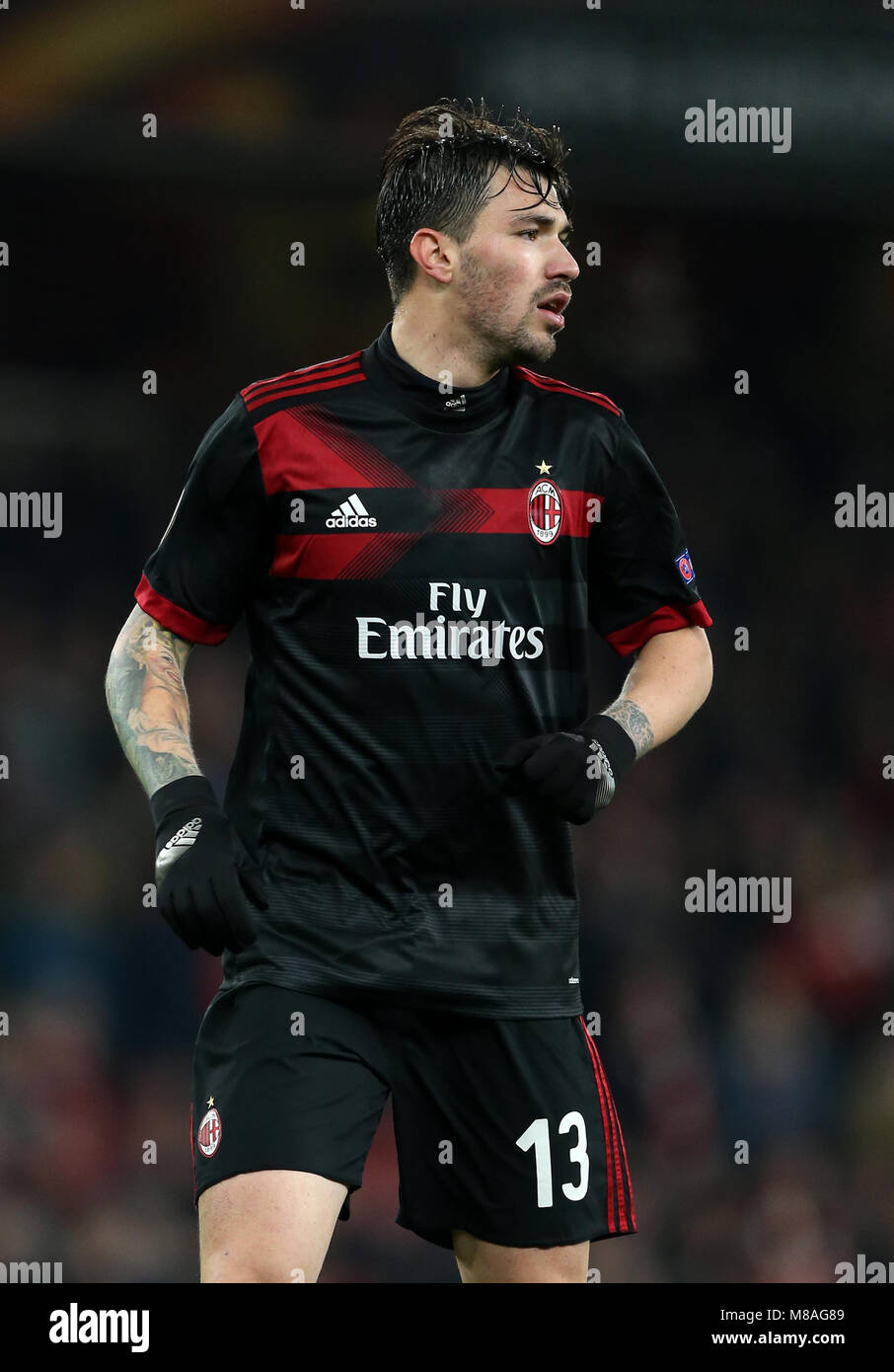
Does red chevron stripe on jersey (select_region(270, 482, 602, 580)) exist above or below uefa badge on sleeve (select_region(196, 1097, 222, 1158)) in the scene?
above

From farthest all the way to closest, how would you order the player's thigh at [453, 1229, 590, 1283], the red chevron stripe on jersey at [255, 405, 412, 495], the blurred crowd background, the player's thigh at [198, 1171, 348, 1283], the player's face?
the blurred crowd background, the player's face, the red chevron stripe on jersey at [255, 405, 412, 495], the player's thigh at [453, 1229, 590, 1283], the player's thigh at [198, 1171, 348, 1283]

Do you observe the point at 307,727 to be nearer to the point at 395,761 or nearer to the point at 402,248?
the point at 395,761

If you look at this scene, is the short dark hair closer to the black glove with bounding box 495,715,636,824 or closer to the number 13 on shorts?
the black glove with bounding box 495,715,636,824

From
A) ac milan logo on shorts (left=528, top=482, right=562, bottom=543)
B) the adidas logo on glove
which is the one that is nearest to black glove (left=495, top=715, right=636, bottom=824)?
ac milan logo on shorts (left=528, top=482, right=562, bottom=543)

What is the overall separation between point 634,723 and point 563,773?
31 centimetres

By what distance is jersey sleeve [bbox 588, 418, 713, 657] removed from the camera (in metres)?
3.05

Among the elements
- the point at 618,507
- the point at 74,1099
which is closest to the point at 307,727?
the point at 618,507

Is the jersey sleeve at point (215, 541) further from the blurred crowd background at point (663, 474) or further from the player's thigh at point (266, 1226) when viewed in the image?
the blurred crowd background at point (663, 474)

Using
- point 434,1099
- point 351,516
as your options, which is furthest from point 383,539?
point 434,1099

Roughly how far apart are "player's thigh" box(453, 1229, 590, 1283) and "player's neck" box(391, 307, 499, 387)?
1338mm

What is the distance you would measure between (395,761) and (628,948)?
3351 millimetres

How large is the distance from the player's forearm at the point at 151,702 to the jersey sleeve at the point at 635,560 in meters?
0.70

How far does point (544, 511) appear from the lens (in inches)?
115

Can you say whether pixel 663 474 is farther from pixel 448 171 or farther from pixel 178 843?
pixel 178 843
